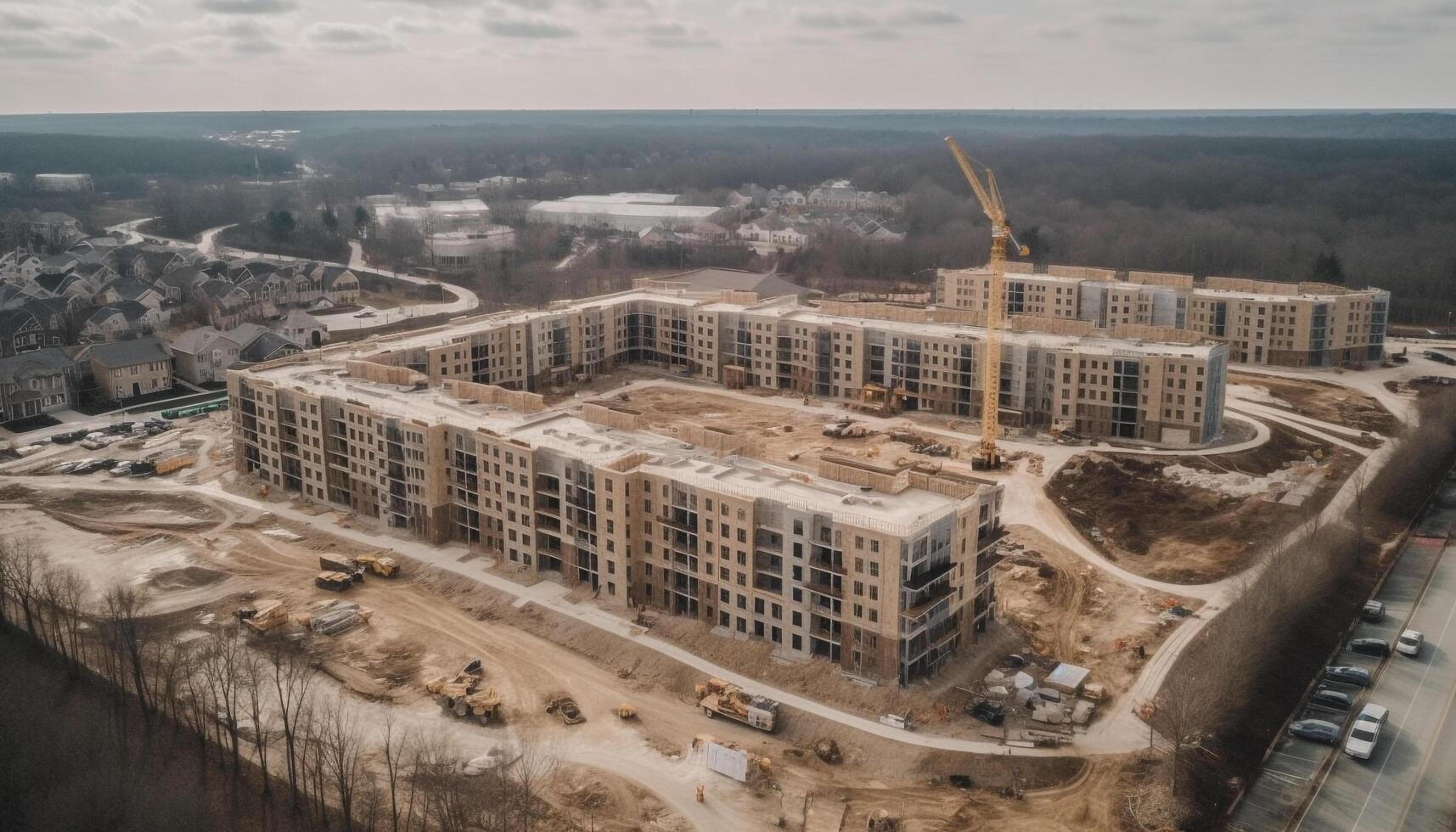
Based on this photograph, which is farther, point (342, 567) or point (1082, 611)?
point (342, 567)

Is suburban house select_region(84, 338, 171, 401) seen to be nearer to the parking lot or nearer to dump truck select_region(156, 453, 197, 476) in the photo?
dump truck select_region(156, 453, 197, 476)

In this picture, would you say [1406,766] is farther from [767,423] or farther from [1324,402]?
[1324,402]

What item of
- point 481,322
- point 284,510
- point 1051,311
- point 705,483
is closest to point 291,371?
point 284,510

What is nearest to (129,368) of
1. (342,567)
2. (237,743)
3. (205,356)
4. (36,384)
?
(205,356)

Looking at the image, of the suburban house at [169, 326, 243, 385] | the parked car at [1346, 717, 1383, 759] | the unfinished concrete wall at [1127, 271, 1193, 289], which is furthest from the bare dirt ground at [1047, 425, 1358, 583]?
the suburban house at [169, 326, 243, 385]

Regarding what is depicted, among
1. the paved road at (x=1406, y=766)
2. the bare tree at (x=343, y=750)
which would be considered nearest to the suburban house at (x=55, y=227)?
the bare tree at (x=343, y=750)

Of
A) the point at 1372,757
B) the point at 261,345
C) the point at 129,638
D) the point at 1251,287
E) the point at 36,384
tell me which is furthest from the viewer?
the point at 1251,287
